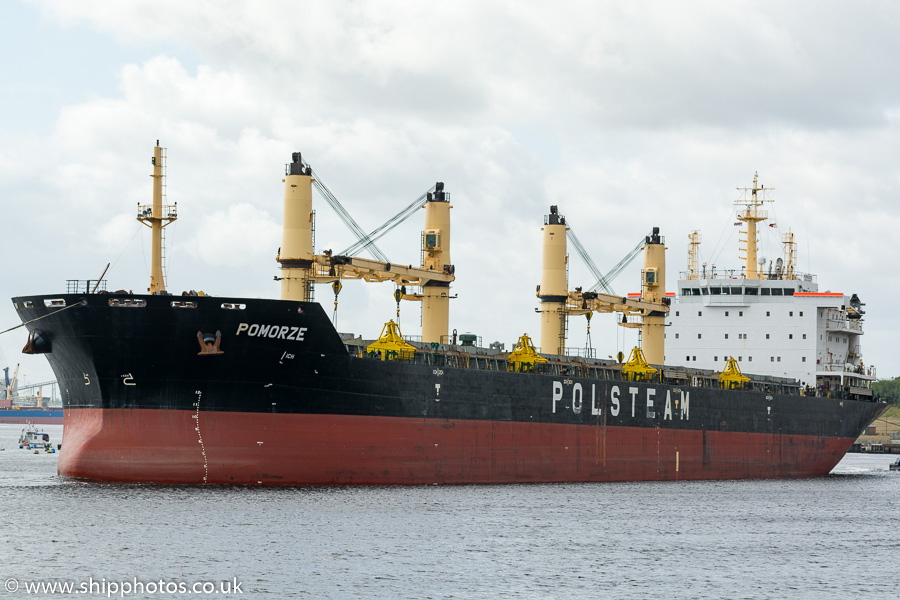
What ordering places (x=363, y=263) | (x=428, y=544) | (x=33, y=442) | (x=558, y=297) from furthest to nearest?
1. (x=33, y=442)
2. (x=558, y=297)
3. (x=363, y=263)
4. (x=428, y=544)

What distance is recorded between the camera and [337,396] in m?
29.1

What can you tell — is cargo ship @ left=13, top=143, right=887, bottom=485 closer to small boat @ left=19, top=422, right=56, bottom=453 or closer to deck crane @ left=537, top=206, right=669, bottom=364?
deck crane @ left=537, top=206, right=669, bottom=364

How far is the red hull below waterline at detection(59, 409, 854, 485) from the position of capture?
27.8 metres

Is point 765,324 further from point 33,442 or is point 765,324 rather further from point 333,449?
point 33,442

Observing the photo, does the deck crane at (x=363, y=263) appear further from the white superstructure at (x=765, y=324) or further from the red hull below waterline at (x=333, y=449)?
the white superstructure at (x=765, y=324)

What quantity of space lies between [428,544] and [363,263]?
45.7ft

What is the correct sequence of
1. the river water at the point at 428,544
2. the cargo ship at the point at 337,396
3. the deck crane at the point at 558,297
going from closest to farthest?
the river water at the point at 428,544
the cargo ship at the point at 337,396
the deck crane at the point at 558,297

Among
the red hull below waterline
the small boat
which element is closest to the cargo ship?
the red hull below waterline

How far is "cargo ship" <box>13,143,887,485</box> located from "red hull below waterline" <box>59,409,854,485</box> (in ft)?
0.13

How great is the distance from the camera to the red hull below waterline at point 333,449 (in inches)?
1096

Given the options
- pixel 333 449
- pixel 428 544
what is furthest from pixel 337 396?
pixel 428 544

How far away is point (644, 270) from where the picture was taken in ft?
157

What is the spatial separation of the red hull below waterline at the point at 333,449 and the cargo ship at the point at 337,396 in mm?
38

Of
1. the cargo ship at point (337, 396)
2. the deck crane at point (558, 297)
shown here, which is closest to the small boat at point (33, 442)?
the deck crane at point (558, 297)
